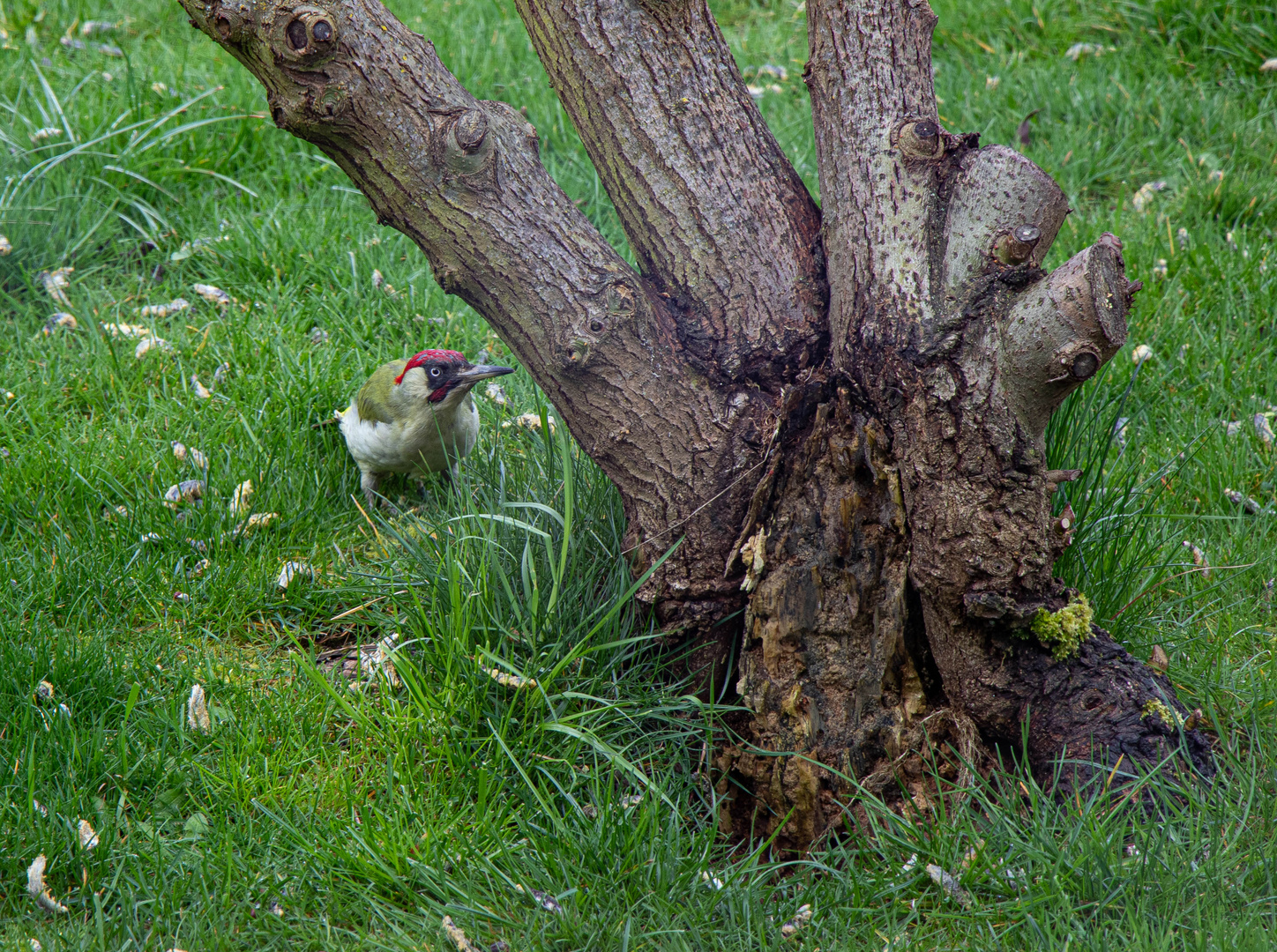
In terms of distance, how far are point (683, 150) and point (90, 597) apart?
8.75ft

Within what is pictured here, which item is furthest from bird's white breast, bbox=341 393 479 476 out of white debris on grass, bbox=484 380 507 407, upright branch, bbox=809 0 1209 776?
upright branch, bbox=809 0 1209 776

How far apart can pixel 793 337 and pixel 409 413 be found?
1.96m

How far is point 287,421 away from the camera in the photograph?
4.62m

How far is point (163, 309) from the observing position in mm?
5449

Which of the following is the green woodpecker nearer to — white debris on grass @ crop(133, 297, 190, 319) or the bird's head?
the bird's head

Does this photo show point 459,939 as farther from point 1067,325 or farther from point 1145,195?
point 1145,195

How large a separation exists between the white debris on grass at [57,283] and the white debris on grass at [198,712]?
9.97 ft

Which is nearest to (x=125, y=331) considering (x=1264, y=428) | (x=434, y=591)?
(x=434, y=591)

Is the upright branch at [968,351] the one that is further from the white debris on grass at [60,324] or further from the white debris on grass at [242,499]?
the white debris on grass at [60,324]

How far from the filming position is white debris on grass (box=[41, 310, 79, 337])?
5.26m

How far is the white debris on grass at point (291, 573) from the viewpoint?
3916mm

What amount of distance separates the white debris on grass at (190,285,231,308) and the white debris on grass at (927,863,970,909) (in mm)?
4578

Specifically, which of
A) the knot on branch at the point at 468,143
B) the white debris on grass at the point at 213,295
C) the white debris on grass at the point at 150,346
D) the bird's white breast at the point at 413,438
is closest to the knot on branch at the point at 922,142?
the knot on branch at the point at 468,143

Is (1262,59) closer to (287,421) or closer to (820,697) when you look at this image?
(820,697)
